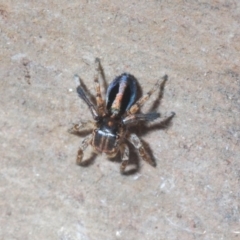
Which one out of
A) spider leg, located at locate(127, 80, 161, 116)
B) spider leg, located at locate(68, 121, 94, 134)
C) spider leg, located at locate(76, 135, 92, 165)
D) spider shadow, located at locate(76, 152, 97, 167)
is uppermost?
spider leg, located at locate(127, 80, 161, 116)

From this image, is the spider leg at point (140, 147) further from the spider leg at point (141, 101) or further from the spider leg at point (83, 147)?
the spider leg at point (83, 147)

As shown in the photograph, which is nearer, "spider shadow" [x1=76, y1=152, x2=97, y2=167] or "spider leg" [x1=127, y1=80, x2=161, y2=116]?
"spider leg" [x1=127, y1=80, x2=161, y2=116]

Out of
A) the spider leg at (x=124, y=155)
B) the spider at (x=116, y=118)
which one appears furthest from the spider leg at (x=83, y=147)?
the spider leg at (x=124, y=155)

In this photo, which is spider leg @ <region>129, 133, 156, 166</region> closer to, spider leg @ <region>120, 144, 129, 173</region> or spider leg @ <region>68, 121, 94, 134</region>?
spider leg @ <region>120, 144, 129, 173</region>

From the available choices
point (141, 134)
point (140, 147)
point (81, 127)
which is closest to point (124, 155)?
point (140, 147)

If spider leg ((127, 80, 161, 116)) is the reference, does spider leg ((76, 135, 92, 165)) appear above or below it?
below

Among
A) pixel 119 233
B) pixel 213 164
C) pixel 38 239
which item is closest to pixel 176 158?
pixel 213 164

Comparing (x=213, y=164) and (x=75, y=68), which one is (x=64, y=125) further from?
(x=213, y=164)

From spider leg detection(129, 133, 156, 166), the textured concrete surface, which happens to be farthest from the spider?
the textured concrete surface

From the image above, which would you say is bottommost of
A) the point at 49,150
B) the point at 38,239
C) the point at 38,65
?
the point at 38,239
